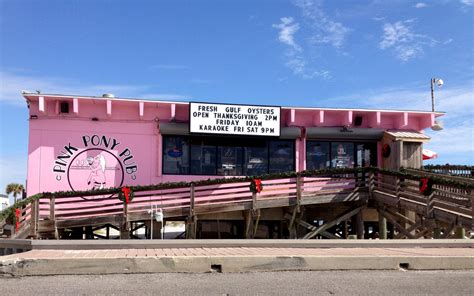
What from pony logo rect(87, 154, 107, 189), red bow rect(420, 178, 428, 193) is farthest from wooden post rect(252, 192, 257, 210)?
pony logo rect(87, 154, 107, 189)

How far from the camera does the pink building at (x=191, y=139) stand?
647 inches

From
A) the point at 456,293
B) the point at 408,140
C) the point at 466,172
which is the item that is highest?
the point at 408,140

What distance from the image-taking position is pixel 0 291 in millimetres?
5445

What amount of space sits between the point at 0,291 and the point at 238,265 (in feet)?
9.80

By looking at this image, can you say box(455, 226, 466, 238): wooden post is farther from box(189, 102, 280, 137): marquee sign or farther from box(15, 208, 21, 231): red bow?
box(15, 208, 21, 231): red bow

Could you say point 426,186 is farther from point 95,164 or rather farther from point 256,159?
point 95,164

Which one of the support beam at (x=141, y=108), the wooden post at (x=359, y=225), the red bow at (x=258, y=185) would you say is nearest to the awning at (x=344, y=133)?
the wooden post at (x=359, y=225)

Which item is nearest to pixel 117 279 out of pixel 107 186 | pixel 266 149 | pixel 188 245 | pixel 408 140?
pixel 188 245

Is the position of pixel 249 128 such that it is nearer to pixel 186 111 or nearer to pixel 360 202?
pixel 186 111

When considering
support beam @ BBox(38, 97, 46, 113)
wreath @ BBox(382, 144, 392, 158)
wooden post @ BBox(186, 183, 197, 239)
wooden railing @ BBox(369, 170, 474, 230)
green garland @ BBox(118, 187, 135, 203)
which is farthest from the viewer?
wreath @ BBox(382, 144, 392, 158)

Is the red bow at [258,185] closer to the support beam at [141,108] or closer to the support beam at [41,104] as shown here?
the support beam at [141,108]

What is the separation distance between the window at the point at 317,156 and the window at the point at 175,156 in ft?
15.5

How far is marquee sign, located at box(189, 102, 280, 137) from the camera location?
16922 mm

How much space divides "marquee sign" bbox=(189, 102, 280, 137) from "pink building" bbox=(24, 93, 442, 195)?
4 cm
